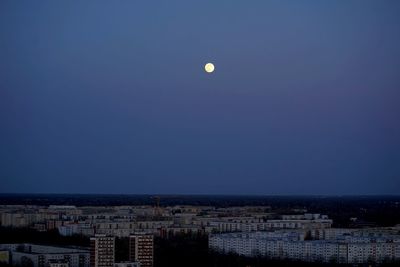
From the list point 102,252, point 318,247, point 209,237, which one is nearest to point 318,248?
point 318,247

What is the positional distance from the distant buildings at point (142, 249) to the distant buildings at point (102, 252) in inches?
13.9

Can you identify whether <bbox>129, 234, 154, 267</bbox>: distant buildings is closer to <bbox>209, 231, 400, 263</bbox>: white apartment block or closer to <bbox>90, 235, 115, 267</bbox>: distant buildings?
<bbox>90, 235, 115, 267</bbox>: distant buildings

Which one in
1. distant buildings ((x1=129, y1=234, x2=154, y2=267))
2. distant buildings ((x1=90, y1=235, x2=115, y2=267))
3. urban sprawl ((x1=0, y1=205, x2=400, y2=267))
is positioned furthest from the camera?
urban sprawl ((x1=0, y1=205, x2=400, y2=267))

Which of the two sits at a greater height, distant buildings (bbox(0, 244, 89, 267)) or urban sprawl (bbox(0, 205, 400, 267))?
urban sprawl (bbox(0, 205, 400, 267))

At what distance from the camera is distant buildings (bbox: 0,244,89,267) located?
48.9 ft

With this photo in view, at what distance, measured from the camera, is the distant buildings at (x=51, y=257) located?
14906mm

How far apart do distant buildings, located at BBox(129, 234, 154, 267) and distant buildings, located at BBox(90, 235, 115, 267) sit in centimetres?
35

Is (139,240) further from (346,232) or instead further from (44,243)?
(346,232)

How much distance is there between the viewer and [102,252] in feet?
49.3

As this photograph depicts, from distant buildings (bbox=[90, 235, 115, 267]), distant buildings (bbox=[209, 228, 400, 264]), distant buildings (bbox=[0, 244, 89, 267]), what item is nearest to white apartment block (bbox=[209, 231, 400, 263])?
distant buildings (bbox=[209, 228, 400, 264])

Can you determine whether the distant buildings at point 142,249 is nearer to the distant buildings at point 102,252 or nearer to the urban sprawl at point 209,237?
the urban sprawl at point 209,237

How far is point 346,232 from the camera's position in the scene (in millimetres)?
20594

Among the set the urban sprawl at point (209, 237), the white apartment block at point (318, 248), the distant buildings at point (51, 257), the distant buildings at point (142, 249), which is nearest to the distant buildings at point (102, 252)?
the urban sprawl at point (209, 237)

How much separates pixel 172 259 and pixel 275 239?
300 centimetres
